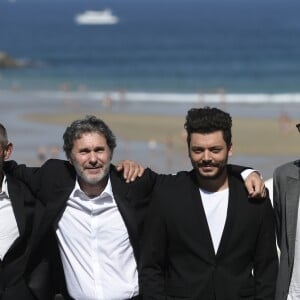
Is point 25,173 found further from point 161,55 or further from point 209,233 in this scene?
point 161,55

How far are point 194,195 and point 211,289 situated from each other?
50 cm

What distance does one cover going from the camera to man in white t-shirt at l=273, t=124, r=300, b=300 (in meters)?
4.82

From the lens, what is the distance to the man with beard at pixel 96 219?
498cm

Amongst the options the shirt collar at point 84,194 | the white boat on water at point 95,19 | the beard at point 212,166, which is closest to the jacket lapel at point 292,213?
the beard at point 212,166

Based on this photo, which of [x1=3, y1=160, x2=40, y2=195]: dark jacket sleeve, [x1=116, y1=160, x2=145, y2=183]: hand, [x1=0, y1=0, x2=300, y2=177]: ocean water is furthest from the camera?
[x1=0, y1=0, x2=300, y2=177]: ocean water

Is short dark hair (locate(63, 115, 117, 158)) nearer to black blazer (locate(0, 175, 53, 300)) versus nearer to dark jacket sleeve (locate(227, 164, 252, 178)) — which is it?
black blazer (locate(0, 175, 53, 300))

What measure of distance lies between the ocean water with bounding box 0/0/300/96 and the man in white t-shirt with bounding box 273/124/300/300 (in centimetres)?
3126

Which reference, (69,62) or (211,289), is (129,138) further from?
(69,62)

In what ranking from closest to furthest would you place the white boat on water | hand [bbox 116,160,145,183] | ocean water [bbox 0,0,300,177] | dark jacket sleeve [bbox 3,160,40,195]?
hand [bbox 116,160,145,183] < dark jacket sleeve [bbox 3,160,40,195] < ocean water [bbox 0,0,300,177] < the white boat on water

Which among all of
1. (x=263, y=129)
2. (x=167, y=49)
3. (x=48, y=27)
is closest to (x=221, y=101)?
(x=263, y=129)

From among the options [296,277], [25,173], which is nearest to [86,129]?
[25,173]

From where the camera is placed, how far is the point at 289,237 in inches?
190

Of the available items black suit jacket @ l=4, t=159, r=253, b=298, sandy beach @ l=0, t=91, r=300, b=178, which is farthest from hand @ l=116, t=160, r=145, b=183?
sandy beach @ l=0, t=91, r=300, b=178

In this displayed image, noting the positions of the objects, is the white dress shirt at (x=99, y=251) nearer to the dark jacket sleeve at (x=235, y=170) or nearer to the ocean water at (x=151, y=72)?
the dark jacket sleeve at (x=235, y=170)
